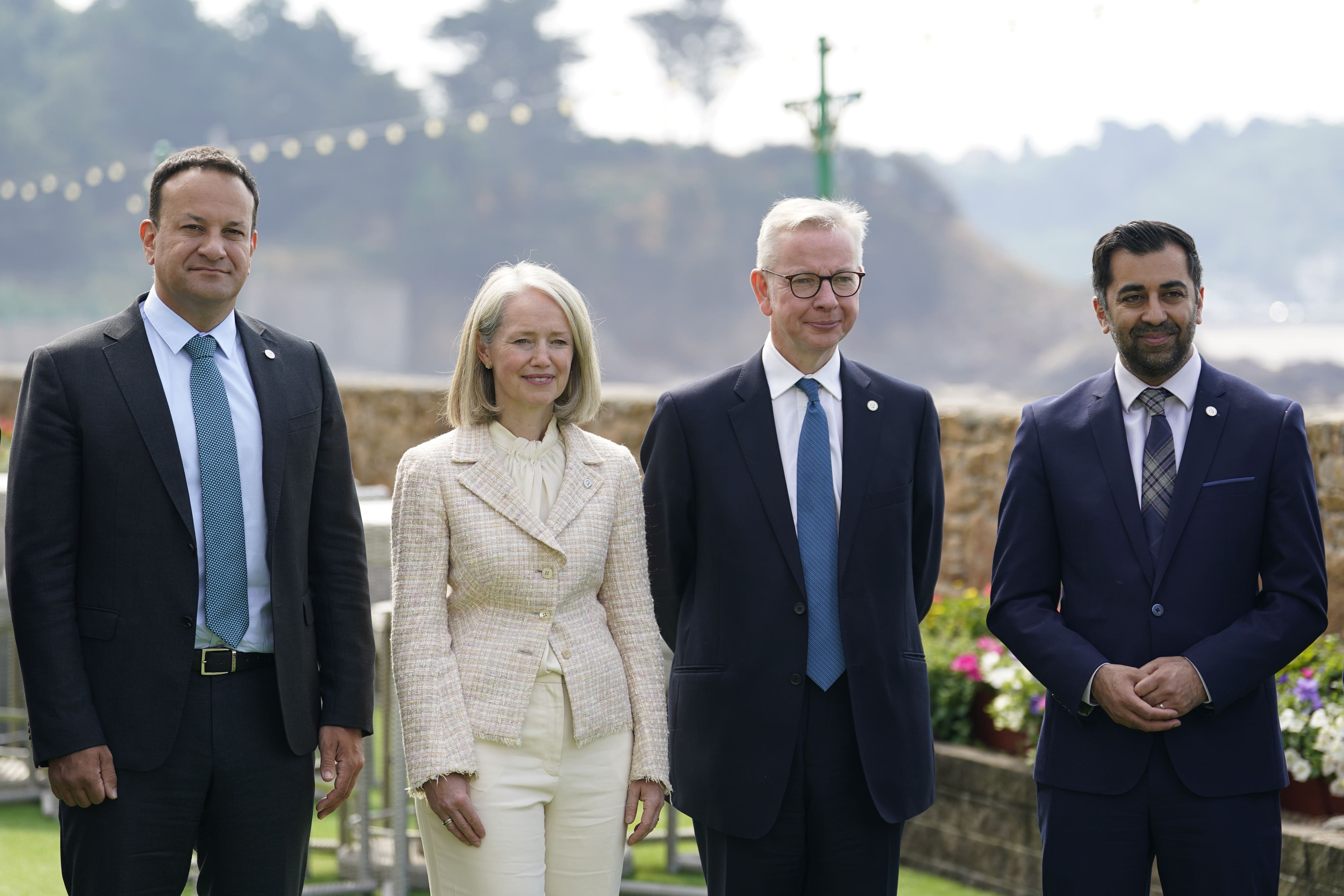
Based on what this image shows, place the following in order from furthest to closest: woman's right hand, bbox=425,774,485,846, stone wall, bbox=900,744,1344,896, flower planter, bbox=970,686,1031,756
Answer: flower planter, bbox=970,686,1031,756, stone wall, bbox=900,744,1344,896, woman's right hand, bbox=425,774,485,846

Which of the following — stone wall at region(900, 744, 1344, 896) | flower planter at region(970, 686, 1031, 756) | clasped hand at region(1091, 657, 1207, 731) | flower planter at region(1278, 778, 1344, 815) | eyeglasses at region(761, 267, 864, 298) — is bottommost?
stone wall at region(900, 744, 1344, 896)

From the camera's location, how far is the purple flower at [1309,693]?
4250 mm

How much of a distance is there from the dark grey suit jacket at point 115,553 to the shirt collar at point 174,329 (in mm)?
30

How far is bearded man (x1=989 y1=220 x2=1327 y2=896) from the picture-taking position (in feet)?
9.09

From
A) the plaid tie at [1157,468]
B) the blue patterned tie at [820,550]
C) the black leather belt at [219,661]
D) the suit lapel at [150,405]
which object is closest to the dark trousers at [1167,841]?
the plaid tie at [1157,468]

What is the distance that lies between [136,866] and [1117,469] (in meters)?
2.11

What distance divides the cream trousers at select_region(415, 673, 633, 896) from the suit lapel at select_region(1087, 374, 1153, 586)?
3.77 ft

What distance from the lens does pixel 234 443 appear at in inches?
108

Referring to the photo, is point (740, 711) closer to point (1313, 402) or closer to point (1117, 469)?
point (1117, 469)

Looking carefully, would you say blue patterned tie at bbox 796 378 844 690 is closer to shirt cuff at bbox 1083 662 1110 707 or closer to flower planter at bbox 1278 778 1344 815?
shirt cuff at bbox 1083 662 1110 707

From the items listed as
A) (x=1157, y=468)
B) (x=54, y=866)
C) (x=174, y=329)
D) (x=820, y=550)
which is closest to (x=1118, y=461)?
(x=1157, y=468)

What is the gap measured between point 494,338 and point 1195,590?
1.51 m

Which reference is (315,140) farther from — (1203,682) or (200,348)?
(1203,682)

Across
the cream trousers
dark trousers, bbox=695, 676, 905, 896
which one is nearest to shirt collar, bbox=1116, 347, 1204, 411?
dark trousers, bbox=695, 676, 905, 896
